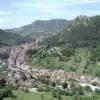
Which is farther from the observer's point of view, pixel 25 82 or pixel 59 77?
pixel 59 77

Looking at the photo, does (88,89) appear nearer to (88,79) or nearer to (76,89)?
(76,89)

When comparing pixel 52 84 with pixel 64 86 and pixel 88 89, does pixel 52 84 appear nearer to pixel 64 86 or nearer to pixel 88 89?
pixel 64 86

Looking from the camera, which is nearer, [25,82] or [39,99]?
[39,99]

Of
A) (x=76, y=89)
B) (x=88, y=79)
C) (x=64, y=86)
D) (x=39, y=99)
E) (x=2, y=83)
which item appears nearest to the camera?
(x=39, y=99)

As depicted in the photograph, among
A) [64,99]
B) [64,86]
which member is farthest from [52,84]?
[64,99]

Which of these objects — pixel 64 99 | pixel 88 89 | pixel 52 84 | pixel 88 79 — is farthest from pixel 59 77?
pixel 64 99

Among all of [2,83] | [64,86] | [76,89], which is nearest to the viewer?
[2,83]

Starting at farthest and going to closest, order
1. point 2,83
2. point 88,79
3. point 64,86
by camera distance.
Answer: point 88,79 → point 64,86 → point 2,83

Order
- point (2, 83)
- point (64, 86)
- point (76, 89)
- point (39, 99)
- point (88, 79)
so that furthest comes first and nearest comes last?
point (88, 79) < point (64, 86) < point (76, 89) < point (2, 83) < point (39, 99)

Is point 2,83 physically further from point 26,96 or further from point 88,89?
point 88,89
